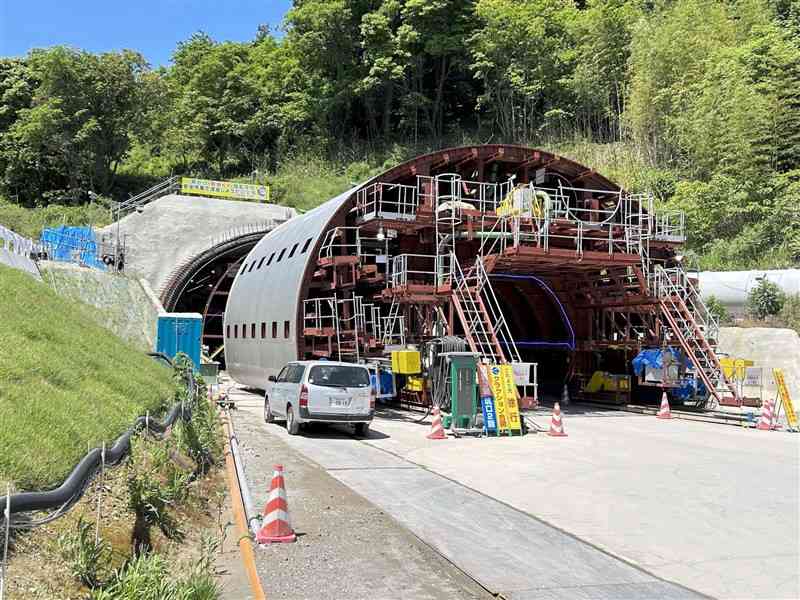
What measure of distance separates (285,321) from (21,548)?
60.6 feet

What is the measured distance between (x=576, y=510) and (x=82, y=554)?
628cm

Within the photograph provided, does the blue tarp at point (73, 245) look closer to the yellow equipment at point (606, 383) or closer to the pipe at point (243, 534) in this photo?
the yellow equipment at point (606, 383)

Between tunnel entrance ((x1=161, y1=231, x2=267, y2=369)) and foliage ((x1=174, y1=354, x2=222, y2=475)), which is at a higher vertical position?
tunnel entrance ((x1=161, y1=231, x2=267, y2=369))

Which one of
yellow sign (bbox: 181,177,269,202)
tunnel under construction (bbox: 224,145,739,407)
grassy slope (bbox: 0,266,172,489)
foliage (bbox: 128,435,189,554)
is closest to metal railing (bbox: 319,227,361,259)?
tunnel under construction (bbox: 224,145,739,407)

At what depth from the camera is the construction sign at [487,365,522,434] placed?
16.9 metres

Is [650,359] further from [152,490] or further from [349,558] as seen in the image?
[152,490]

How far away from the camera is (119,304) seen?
33719mm

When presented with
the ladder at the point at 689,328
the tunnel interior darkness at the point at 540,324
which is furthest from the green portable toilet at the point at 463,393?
the tunnel interior darkness at the point at 540,324

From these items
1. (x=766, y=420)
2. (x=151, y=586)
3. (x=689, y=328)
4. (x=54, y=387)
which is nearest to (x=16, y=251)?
(x=54, y=387)

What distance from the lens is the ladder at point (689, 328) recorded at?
69.7 feet

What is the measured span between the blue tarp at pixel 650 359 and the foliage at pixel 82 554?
20.3 meters

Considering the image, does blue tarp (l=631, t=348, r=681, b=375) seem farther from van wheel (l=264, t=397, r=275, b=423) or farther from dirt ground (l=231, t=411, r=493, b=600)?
dirt ground (l=231, t=411, r=493, b=600)

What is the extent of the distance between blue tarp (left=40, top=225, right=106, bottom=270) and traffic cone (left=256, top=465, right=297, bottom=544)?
1222 inches

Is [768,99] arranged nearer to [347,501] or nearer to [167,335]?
[167,335]
